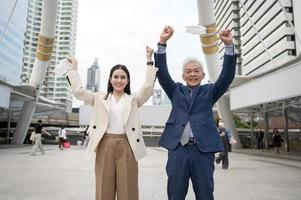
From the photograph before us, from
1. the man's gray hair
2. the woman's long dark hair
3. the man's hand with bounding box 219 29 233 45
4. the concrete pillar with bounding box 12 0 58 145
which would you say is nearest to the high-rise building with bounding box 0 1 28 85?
the concrete pillar with bounding box 12 0 58 145

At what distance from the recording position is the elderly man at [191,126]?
2.71 metres

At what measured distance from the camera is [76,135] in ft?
111

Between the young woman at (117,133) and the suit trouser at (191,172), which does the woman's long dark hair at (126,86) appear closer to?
the young woman at (117,133)

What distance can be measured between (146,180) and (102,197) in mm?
4118

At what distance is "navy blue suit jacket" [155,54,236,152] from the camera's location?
274 centimetres

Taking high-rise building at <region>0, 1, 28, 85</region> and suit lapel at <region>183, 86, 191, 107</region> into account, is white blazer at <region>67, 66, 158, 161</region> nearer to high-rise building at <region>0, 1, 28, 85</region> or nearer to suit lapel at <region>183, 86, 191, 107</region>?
suit lapel at <region>183, 86, 191, 107</region>

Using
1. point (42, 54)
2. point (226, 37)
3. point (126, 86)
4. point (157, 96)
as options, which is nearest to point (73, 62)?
point (126, 86)

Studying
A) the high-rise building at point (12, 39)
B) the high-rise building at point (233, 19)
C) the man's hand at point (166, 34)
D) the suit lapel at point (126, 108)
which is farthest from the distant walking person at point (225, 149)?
the high-rise building at point (233, 19)

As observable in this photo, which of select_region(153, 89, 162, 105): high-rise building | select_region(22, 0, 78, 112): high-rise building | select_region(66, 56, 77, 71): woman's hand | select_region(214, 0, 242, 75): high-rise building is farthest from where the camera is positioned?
Result: select_region(214, 0, 242, 75): high-rise building

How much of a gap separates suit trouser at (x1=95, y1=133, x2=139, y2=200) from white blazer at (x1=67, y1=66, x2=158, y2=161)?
7 cm

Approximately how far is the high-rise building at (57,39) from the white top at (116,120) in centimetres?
6260

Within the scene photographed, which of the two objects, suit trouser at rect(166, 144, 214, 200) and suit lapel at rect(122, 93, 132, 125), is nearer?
suit trouser at rect(166, 144, 214, 200)

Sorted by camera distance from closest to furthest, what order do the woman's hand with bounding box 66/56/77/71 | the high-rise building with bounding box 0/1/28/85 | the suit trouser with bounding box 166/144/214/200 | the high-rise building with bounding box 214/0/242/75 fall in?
the suit trouser with bounding box 166/144/214/200, the woman's hand with bounding box 66/56/77/71, the high-rise building with bounding box 0/1/28/85, the high-rise building with bounding box 214/0/242/75

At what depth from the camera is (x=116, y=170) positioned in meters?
2.93
